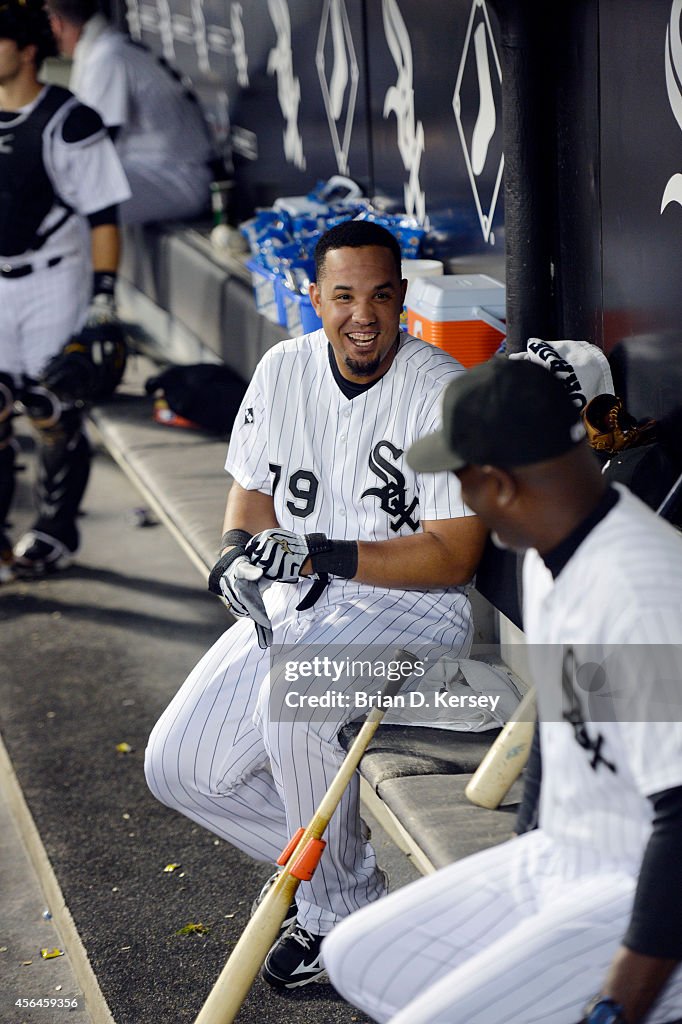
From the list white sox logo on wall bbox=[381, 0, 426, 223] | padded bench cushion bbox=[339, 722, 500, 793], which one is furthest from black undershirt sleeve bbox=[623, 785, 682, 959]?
white sox logo on wall bbox=[381, 0, 426, 223]

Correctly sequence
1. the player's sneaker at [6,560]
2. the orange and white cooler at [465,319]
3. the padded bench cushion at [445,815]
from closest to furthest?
the padded bench cushion at [445,815]
the orange and white cooler at [465,319]
the player's sneaker at [6,560]

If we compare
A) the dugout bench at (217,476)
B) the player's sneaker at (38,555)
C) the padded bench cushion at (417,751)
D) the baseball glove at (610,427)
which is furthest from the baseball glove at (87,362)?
the baseball glove at (610,427)

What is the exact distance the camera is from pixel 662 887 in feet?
4.87

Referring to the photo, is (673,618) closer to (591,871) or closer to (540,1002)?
(591,871)

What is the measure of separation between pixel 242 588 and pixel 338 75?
274cm

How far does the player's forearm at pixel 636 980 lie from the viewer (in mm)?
1504

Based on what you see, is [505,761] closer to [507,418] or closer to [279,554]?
[279,554]

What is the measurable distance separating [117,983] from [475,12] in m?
2.53

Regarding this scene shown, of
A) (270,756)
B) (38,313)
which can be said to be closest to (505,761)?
(270,756)

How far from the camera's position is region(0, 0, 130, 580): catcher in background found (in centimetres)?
446

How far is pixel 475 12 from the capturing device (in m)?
3.47

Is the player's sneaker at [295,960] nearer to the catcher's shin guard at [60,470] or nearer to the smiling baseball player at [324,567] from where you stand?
the smiling baseball player at [324,567]

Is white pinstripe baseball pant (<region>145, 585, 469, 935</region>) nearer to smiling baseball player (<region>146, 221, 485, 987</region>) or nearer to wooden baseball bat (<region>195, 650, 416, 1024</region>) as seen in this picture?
smiling baseball player (<region>146, 221, 485, 987</region>)

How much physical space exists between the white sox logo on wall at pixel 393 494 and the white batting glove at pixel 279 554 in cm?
21
